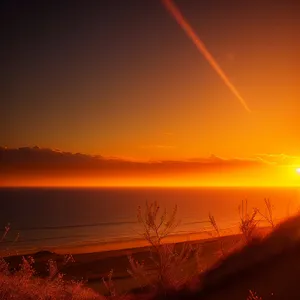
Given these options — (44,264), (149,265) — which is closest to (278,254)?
(149,265)

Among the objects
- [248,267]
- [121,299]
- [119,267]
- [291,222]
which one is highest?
[291,222]

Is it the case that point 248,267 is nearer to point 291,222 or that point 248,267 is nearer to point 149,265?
point 291,222

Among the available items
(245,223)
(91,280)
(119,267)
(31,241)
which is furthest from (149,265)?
A: (31,241)

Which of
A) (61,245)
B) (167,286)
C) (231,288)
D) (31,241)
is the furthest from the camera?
(31,241)

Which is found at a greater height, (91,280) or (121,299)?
(121,299)

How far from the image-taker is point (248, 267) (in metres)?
12.5

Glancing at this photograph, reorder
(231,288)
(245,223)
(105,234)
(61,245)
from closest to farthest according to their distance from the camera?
(231,288) < (245,223) < (61,245) < (105,234)

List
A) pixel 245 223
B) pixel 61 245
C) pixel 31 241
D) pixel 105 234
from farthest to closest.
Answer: pixel 105 234
pixel 31 241
pixel 61 245
pixel 245 223

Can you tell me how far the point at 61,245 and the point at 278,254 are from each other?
49622mm

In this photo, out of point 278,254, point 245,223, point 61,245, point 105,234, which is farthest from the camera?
point 105,234

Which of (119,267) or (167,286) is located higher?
(167,286)

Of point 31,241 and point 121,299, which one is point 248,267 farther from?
point 31,241

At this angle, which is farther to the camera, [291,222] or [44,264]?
[44,264]

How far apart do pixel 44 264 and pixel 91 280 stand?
8.88m
